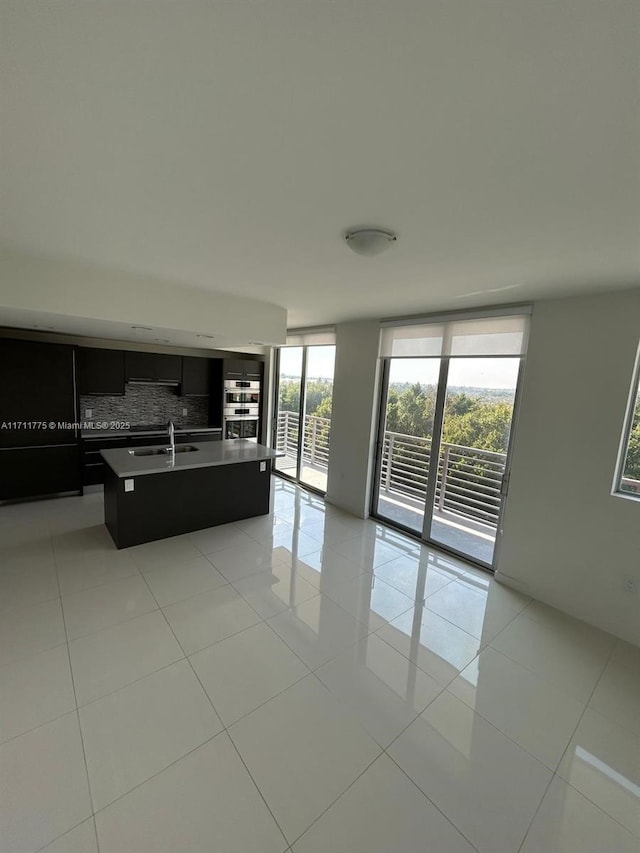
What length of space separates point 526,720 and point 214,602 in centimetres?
204

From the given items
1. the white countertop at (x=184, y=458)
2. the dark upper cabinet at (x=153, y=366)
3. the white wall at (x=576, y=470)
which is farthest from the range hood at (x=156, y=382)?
the white wall at (x=576, y=470)

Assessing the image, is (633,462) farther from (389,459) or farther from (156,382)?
(156,382)

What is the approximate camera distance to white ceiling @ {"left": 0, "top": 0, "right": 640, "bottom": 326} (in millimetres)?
755

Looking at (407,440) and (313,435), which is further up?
(407,440)

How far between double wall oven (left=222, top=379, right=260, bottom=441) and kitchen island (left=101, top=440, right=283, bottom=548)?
1.48 metres

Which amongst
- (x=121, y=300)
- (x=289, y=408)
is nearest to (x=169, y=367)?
(x=289, y=408)

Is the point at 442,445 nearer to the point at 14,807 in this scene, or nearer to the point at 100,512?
the point at 14,807

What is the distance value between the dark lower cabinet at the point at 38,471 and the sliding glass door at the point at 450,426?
3.88 m

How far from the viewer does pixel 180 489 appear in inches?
145

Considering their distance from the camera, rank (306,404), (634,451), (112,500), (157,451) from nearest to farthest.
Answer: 1. (634,451)
2. (112,500)
3. (157,451)
4. (306,404)

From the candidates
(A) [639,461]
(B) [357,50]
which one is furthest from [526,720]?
(B) [357,50]

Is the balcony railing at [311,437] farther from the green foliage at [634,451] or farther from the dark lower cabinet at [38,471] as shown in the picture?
the green foliage at [634,451]

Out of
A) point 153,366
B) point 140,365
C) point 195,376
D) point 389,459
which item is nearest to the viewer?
point 389,459

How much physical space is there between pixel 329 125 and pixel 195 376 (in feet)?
16.4
